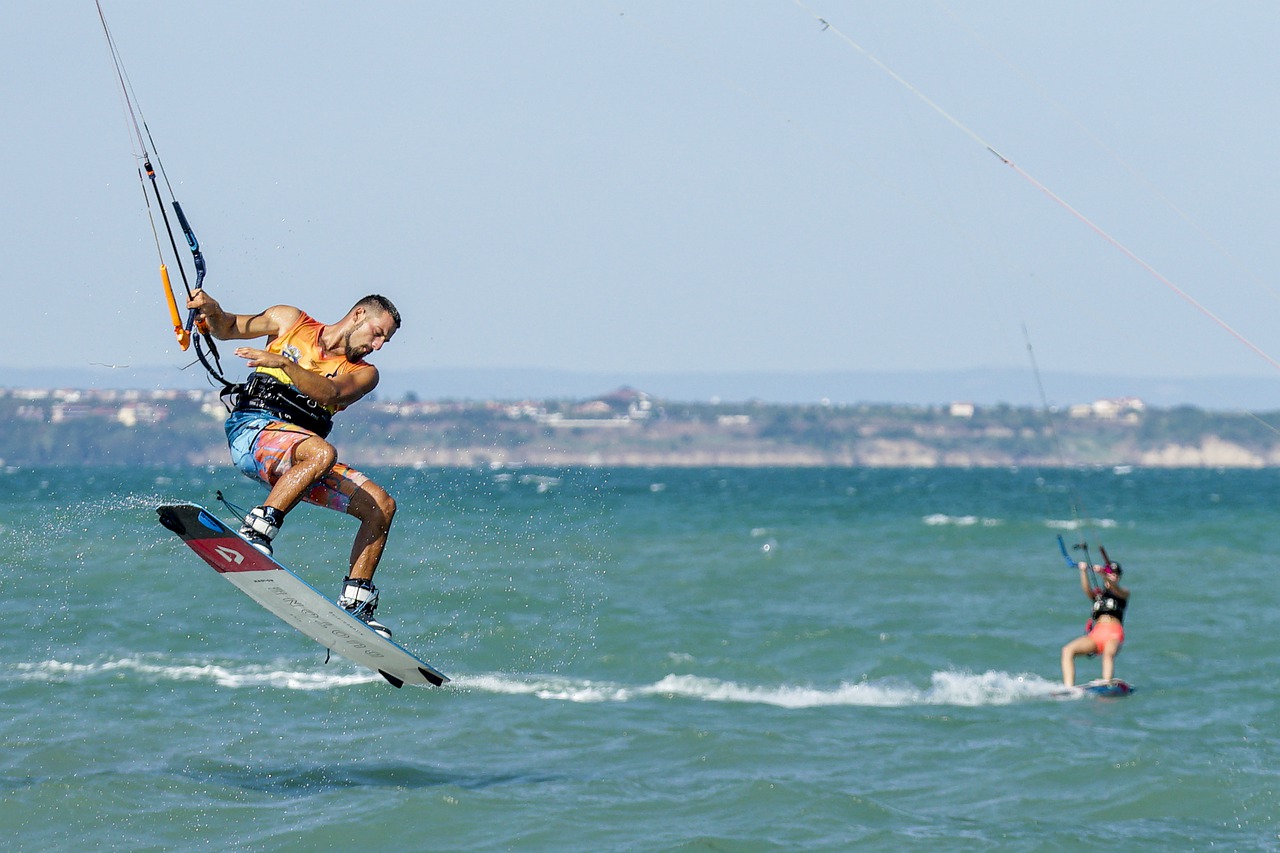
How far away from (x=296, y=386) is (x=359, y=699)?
8579 millimetres

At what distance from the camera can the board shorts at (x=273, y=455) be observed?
962cm

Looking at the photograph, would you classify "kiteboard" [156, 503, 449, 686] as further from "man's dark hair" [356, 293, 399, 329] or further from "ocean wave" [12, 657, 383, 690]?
"ocean wave" [12, 657, 383, 690]

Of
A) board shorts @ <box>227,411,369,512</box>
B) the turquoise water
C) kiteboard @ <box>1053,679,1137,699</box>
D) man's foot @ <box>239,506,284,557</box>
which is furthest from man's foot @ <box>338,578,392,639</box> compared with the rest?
kiteboard @ <box>1053,679,1137,699</box>

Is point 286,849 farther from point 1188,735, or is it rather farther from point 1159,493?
point 1159,493

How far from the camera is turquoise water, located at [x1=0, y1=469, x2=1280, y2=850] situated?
1245 centimetres

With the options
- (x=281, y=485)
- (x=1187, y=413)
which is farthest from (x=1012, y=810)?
(x=1187, y=413)

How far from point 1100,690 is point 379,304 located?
12812 mm

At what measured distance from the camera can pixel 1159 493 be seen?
94.4m

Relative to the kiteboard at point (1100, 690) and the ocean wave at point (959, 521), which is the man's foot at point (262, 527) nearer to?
the kiteboard at point (1100, 690)

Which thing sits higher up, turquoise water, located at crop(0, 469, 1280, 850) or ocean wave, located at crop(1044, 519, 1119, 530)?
turquoise water, located at crop(0, 469, 1280, 850)

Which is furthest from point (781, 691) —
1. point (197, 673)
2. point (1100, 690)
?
point (197, 673)

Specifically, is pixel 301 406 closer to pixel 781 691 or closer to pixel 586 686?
pixel 586 686

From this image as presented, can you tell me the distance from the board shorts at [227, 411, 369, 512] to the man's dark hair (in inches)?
35.4

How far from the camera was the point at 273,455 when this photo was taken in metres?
9.62
